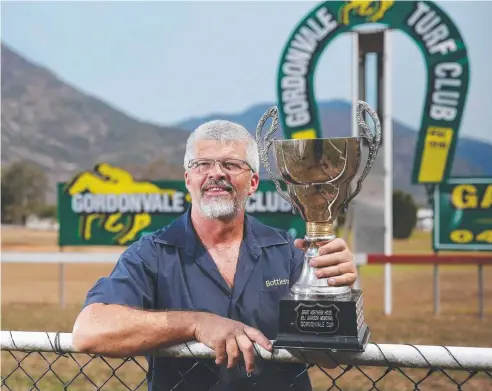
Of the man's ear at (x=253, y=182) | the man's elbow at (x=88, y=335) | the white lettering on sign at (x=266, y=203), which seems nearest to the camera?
the man's elbow at (x=88, y=335)

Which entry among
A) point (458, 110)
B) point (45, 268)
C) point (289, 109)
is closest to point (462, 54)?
point (458, 110)

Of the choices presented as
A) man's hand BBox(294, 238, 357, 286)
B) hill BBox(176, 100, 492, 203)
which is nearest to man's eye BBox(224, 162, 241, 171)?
man's hand BBox(294, 238, 357, 286)

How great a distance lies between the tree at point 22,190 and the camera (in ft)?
23.5

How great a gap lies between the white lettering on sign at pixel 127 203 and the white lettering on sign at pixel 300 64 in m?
1.40

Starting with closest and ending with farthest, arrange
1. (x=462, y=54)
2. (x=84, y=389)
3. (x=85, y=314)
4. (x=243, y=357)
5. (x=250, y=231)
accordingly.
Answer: (x=243, y=357), (x=85, y=314), (x=250, y=231), (x=84, y=389), (x=462, y=54)

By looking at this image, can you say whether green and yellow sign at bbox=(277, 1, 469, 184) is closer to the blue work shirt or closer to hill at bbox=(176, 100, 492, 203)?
hill at bbox=(176, 100, 492, 203)

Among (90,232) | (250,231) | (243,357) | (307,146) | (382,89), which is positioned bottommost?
(90,232)

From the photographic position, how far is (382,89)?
607 cm

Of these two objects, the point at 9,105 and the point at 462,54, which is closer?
the point at 462,54

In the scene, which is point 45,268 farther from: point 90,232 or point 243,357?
point 243,357

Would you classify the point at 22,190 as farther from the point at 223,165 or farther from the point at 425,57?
the point at 223,165

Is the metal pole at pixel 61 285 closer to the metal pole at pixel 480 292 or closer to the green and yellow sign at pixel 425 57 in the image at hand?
the green and yellow sign at pixel 425 57

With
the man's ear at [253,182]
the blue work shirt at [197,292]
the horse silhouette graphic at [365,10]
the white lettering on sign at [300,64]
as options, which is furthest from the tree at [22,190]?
the blue work shirt at [197,292]

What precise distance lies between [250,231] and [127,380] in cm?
298
